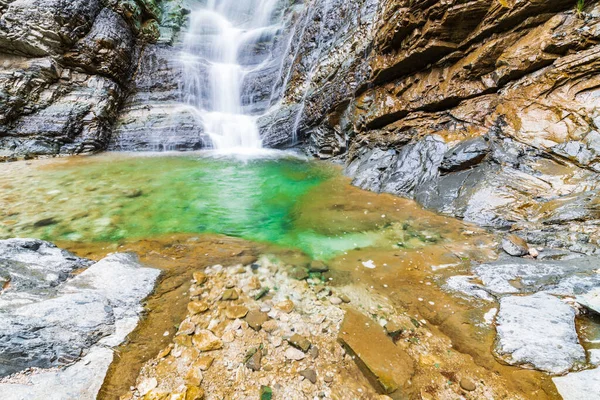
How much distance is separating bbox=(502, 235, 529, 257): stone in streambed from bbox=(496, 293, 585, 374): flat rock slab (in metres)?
0.92

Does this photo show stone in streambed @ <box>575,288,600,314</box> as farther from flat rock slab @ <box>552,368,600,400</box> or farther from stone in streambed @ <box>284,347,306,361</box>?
stone in streambed @ <box>284,347,306,361</box>

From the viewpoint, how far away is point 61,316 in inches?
78.5

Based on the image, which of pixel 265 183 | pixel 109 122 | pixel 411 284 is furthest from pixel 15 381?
pixel 109 122

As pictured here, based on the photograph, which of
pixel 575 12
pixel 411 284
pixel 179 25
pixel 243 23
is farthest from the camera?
pixel 243 23

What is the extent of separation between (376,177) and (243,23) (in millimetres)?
15692

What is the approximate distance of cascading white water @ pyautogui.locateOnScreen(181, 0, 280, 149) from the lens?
11367mm

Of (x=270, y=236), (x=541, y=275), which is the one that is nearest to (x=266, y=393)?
(x=270, y=236)

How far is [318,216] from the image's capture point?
4742 mm

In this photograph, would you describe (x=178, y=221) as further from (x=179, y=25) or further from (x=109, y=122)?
(x=179, y=25)

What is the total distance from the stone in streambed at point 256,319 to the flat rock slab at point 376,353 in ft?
2.20

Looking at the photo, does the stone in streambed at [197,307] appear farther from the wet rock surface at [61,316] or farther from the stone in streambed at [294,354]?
the stone in streambed at [294,354]

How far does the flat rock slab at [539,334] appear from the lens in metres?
1.73

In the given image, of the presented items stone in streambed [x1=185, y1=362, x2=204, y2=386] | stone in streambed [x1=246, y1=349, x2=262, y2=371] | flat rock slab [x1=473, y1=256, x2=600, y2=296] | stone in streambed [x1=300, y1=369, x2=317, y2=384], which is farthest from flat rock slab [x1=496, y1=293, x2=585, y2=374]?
stone in streambed [x1=185, y1=362, x2=204, y2=386]

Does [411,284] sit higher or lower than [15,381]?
higher
